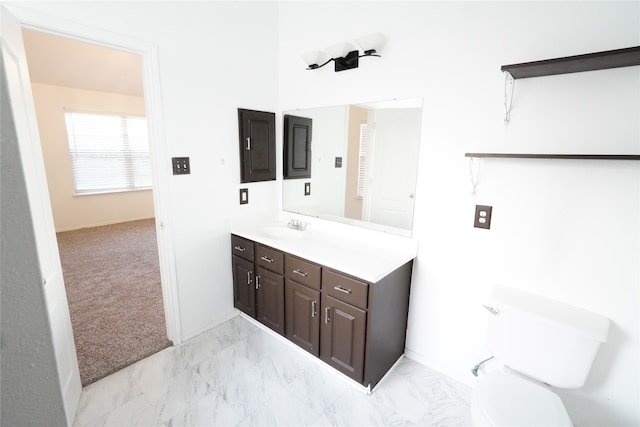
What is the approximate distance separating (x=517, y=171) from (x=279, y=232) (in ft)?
5.77

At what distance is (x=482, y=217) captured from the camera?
1.71 m

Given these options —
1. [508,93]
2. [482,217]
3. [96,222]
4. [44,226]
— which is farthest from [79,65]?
[482,217]

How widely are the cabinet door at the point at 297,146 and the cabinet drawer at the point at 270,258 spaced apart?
78cm

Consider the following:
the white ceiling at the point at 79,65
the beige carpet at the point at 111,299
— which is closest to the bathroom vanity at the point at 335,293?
the beige carpet at the point at 111,299

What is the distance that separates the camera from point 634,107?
1.27 meters

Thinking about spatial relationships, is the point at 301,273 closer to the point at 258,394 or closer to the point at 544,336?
the point at 258,394

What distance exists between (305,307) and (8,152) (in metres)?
1.88

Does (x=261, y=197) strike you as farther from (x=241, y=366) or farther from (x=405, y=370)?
(x=405, y=370)

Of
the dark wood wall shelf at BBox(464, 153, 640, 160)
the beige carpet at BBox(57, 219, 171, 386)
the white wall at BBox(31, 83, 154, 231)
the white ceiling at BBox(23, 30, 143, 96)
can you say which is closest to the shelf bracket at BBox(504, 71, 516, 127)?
the dark wood wall shelf at BBox(464, 153, 640, 160)

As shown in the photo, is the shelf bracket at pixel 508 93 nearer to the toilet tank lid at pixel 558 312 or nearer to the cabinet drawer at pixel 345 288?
the toilet tank lid at pixel 558 312

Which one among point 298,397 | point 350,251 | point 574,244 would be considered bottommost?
point 298,397

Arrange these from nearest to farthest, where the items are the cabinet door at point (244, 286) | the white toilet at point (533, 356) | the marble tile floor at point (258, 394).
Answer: the white toilet at point (533, 356)
the marble tile floor at point (258, 394)
the cabinet door at point (244, 286)

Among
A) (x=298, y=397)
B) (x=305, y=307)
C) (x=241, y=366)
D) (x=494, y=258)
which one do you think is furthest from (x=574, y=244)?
(x=241, y=366)

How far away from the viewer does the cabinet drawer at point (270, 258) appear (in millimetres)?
2146
